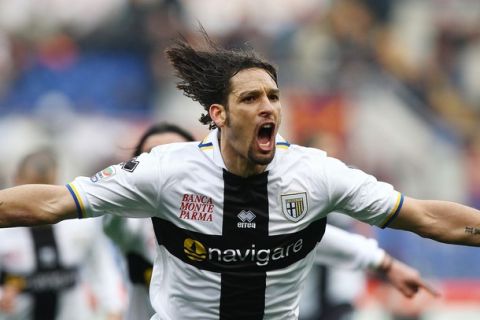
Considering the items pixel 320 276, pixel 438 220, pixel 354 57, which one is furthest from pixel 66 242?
pixel 354 57

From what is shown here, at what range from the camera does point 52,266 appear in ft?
23.6

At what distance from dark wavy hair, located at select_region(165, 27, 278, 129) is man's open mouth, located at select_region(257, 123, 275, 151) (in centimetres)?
24

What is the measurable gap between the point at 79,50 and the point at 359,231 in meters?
6.61

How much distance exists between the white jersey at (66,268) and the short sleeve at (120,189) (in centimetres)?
261

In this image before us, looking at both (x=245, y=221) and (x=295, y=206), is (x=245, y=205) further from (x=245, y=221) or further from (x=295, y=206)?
(x=295, y=206)

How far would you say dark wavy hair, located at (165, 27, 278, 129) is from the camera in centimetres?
464

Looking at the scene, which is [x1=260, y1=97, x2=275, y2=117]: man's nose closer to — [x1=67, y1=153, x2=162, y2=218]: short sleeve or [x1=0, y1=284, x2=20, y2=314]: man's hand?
[x1=67, y1=153, x2=162, y2=218]: short sleeve

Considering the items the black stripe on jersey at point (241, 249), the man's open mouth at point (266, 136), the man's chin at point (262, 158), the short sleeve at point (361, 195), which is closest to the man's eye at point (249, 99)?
the man's open mouth at point (266, 136)

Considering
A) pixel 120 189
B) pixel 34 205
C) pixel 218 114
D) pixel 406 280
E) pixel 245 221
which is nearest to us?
pixel 34 205

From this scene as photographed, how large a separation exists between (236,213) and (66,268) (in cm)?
301

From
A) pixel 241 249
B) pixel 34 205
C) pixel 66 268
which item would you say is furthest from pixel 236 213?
pixel 66 268

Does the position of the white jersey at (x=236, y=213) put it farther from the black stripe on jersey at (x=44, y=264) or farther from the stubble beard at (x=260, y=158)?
the black stripe on jersey at (x=44, y=264)

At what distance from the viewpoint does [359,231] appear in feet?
31.7

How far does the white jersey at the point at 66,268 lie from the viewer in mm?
7078
